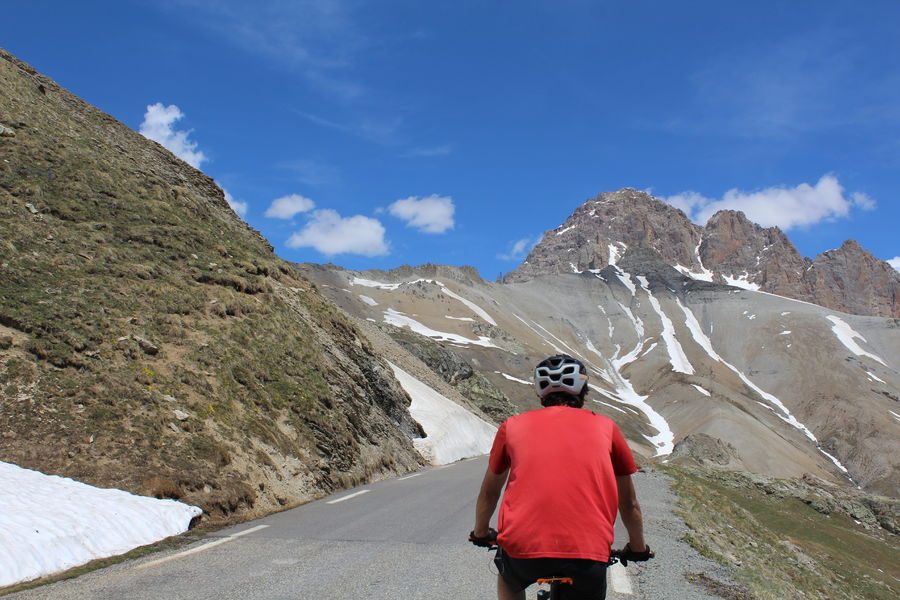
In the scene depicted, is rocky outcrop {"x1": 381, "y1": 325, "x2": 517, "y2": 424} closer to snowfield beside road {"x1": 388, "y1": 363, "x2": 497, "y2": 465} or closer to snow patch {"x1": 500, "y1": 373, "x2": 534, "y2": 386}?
snowfield beside road {"x1": 388, "y1": 363, "x2": 497, "y2": 465}

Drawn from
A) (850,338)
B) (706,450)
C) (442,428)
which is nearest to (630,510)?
(442,428)

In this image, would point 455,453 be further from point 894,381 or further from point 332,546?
point 894,381

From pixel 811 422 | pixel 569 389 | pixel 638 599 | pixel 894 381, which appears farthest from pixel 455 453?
pixel 894 381

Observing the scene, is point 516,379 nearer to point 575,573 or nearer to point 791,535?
point 791,535

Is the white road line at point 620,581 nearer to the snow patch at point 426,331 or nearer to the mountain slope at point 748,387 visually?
the mountain slope at point 748,387

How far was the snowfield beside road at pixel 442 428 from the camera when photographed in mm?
32938

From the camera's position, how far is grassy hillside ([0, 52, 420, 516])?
12211mm

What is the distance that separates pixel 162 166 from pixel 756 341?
19394 centimetres

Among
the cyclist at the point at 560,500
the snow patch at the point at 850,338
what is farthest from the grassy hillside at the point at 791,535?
the snow patch at the point at 850,338

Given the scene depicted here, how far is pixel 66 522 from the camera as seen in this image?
860 centimetres

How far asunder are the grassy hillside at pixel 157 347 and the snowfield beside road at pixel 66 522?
2.56 ft

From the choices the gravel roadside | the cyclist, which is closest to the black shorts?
the cyclist

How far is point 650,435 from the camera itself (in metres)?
116

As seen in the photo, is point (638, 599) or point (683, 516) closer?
point (638, 599)
